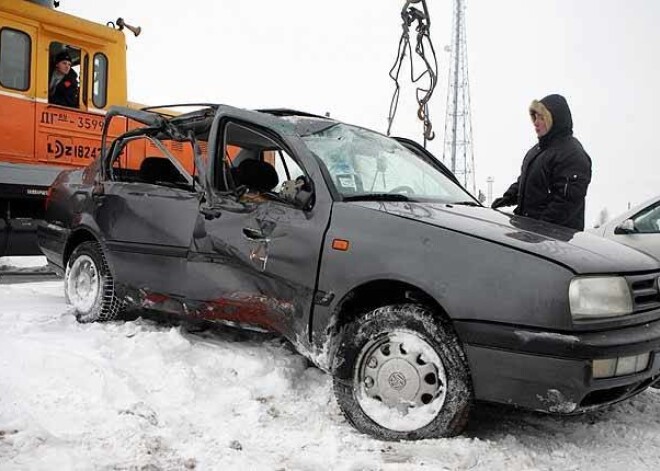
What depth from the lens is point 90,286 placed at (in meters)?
4.56

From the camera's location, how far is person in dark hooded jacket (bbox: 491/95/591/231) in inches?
168

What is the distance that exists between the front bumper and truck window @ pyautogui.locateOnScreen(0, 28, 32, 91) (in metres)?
6.19

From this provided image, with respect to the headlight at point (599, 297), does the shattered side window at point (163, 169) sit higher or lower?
higher

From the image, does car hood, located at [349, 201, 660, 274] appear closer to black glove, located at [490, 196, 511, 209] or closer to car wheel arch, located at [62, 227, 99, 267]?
black glove, located at [490, 196, 511, 209]

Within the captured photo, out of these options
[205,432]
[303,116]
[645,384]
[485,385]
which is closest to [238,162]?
[303,116]

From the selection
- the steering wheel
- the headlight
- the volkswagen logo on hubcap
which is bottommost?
the volkswagen logo on hubcap

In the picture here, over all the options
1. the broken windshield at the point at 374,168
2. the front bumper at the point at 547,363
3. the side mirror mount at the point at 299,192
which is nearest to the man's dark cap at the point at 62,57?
the broken windshield at the point at 374,168

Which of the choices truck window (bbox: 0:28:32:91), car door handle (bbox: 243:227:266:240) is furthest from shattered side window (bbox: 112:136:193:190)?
truck window (bbox: 0:28:32:91)

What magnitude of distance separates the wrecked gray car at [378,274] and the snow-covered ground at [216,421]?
0.23 m

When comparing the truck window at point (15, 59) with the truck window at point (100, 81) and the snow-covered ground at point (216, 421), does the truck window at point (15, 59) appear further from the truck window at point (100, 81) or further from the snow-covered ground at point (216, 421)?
the snow-covered ground at point (216, 421)

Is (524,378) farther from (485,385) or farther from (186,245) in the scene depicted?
(186,245)

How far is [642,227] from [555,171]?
5.30 ft

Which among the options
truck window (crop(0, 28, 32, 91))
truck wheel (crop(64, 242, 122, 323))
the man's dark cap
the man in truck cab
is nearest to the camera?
truck wheel (crop(64, 242, 122, 323))

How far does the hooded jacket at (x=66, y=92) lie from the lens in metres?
7.05
